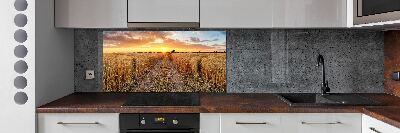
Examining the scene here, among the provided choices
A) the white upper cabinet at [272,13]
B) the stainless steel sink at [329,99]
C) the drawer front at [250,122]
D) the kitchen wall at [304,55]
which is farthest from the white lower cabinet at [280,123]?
the kitchen wall at [304,55]

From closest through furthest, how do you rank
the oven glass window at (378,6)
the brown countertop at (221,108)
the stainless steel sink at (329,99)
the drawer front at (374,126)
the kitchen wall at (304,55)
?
the drawer front at (374,126) < the oven glass window at (378,6) < the brown countertop at (221,108) < the stainless steel sink at (329,99) < the kitchen wall at (304,55)

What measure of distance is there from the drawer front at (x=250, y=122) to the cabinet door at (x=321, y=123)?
0.18ft

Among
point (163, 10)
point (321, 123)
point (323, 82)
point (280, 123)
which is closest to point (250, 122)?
point (280, 123)

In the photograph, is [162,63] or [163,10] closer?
[163,10]

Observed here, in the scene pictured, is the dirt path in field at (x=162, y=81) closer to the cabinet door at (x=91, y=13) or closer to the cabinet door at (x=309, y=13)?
the cabinet door at (x=91, y=13)

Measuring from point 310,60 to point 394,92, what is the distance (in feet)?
1.91

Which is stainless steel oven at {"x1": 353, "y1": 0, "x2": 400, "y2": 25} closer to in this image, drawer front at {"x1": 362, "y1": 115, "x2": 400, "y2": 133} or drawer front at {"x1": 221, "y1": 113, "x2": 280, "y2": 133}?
drawer front at {"x1": 362, "y1": 115, "x2": 400, "y2": 133}

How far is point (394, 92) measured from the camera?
332 cm

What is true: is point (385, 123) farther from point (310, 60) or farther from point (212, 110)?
point (310, 60)

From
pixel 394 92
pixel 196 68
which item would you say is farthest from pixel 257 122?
pixel 394 92

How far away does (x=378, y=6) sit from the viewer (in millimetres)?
2643

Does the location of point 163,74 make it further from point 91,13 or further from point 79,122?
point 79,122

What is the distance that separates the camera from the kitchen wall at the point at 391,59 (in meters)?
3.25

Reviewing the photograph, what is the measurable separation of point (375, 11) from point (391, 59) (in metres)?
0.79
